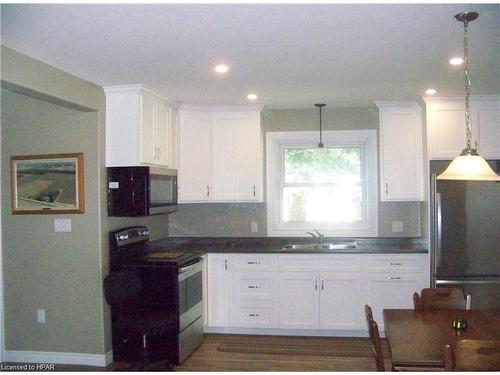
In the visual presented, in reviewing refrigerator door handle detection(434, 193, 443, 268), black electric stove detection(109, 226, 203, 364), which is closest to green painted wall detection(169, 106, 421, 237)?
refrigerator door handle detection(434, 193, 443, 268)

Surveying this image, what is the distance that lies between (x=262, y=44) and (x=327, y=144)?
251cm

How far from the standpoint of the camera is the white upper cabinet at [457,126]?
4.43 meters

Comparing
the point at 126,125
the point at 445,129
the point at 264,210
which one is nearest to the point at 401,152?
the point at 445,129

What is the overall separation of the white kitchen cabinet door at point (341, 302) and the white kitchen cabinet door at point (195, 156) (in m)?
1.48

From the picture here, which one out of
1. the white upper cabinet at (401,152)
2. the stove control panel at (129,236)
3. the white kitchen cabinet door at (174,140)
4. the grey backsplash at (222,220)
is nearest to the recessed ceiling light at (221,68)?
the white kitchen cabinet door at (174,140)

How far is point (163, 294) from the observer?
12.8ft

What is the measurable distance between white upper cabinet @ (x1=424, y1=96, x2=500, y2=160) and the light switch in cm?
321

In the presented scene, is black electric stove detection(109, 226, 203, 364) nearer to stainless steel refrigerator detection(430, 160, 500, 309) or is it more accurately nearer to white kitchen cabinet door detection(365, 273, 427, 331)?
white kitchen cabinet door detection(365, 273, 427, 331)

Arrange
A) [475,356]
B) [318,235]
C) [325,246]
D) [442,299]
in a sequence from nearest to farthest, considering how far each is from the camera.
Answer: [475,356]
[442,299]
[325,246]
[318,235]

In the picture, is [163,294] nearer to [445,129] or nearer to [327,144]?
[327,144]

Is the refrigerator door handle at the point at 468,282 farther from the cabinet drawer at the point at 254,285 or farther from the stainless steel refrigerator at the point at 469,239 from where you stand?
the cabinet drawer at the point at 254,285

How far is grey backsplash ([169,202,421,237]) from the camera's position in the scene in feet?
17.1

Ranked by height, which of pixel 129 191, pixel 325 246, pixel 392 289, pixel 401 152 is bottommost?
pixel 392 289

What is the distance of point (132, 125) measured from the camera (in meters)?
3.97
